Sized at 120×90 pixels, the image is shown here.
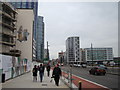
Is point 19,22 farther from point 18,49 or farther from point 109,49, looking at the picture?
point 109,49

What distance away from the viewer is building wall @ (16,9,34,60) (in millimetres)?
66688

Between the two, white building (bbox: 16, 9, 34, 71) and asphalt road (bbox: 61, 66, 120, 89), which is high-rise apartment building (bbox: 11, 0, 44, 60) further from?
asphalt road (bbox: 61, 66, 120, 89)

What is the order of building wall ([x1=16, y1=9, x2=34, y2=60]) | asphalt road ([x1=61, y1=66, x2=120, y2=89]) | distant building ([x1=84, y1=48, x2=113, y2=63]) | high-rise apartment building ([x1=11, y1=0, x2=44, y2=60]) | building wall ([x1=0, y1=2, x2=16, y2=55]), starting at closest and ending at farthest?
asphalt road ([x1=61, y1=66, x2=120, y2=89])
building wall ([x1=0, y1=2, x2=16, y2=55])
building wall ([x1=16, y1=9, x2=34, y2=60])
distant building ([x1=84, y1=48, x2=113, y2=63])
high-rise apartment building ([x1=11, y1=0, x2=44, y2=60])

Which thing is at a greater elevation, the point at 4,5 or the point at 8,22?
the point at 4,5

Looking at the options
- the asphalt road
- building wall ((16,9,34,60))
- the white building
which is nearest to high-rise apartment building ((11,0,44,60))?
building wall ((16,9,34,60))

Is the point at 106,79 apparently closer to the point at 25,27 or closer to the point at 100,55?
the point at 25,27

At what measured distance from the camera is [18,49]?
6675 cm

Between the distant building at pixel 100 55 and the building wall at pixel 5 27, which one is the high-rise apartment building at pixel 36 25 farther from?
the building wall at pixel 5 27

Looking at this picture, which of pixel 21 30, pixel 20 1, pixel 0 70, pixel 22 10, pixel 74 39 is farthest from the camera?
A: pixel 74 39

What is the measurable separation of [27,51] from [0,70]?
51.4 m

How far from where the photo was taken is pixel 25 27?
68625mm

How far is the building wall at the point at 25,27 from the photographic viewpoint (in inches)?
2625

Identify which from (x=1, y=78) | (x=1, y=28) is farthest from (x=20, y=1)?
(x=1, y=78)

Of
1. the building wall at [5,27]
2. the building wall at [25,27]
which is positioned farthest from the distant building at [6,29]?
the building wall at [25,27]
